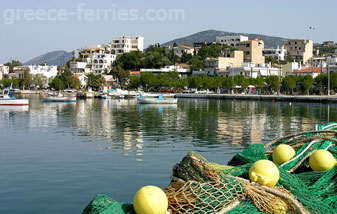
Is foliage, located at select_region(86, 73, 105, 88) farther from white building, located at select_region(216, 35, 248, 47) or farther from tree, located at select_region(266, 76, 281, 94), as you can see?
white building, located at select_region(216, 35, 248, 47)

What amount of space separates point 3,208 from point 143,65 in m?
120

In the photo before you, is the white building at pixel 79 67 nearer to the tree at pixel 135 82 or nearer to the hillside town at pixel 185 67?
the hillside town at pixel 185 67

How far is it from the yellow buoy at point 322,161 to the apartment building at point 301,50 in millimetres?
139053

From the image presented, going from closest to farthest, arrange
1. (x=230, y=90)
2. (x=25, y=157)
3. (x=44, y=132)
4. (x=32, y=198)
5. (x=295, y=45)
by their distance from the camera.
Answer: (x=32, y=198) < (x=25, y=157) < (x=44, y=132) < (x=230, y=90) < (x=295, y=45)

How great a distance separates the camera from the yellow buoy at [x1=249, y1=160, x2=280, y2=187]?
241 inches

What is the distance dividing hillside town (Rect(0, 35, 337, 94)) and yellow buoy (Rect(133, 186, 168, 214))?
73666 millimetres

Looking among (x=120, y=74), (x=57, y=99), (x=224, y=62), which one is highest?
(x=224, y=62)

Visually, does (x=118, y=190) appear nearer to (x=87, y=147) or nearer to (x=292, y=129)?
(x=87, y=147)

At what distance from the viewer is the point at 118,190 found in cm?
1210

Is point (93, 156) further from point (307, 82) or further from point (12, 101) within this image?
point (307, 82)

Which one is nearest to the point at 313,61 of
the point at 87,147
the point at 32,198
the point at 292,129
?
the point at 292,129

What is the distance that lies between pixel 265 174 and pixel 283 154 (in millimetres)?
2162

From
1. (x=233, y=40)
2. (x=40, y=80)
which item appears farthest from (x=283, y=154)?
(x=233, y=40)

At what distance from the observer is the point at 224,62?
111812 mm
